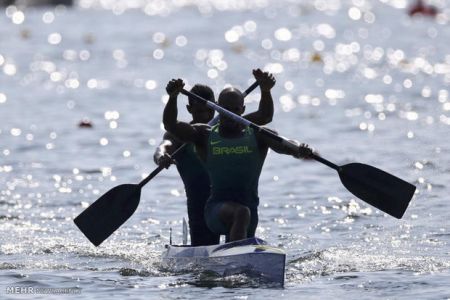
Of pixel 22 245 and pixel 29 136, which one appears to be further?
pixel 29 136

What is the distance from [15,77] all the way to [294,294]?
81.7ft

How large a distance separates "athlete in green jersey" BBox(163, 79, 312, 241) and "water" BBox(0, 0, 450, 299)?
2.24 ft

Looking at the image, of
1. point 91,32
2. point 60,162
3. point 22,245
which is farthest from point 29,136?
point 91,32

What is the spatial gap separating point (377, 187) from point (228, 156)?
1.76 meters

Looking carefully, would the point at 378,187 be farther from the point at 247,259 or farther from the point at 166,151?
the point at 166,151

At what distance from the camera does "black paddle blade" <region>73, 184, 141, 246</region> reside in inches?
533

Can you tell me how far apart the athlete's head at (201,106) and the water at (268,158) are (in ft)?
5.21

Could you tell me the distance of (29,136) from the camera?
24828 millimetres

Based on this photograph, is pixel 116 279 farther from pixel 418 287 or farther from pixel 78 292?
pixel 418 287

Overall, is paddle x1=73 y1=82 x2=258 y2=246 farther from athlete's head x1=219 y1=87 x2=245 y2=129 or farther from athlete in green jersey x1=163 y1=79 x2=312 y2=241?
athlete in green jersey x1=163 y1=79 x2=312 y2=241

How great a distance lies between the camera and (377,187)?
43.3 ft

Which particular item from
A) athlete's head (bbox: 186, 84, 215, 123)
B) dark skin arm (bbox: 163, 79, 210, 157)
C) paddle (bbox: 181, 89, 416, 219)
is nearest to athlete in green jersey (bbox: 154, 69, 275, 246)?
athlete's head (bbox: 186, 84, 215, 123)

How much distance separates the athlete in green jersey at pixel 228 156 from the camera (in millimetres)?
12320

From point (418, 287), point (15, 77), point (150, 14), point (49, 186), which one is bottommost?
point (418, 287)
